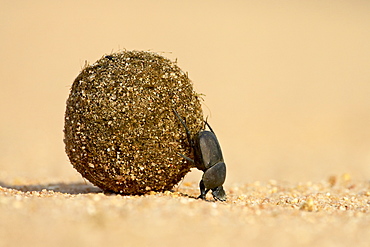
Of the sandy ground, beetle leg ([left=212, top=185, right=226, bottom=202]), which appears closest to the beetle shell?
beetle leg ([left=212, top=185, right=226, bottom=202])

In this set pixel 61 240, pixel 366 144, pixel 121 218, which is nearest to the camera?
pixel 61 240

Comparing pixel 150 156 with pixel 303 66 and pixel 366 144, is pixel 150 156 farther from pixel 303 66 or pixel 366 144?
pixel 303 66

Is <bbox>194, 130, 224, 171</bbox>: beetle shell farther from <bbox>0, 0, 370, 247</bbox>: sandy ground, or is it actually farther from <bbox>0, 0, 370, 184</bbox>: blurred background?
<bbox>0, 0, 370, 184</bbox>: blurred background

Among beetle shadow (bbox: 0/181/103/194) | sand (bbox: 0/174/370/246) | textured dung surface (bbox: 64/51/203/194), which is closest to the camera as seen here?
sand (bbox: 0/174/370/246)

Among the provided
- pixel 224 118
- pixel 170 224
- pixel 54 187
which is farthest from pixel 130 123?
pixel 224 118

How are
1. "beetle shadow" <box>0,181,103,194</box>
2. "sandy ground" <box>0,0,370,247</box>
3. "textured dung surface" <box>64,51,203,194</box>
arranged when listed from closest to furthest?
"sandy ground" <box>0,0,370,247</box>, "textured dung surface" <box>64,51,203,194</box>, "beetle shadow" <box>0,181,103,194</box>

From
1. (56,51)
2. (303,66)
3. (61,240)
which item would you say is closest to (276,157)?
(61,240)
